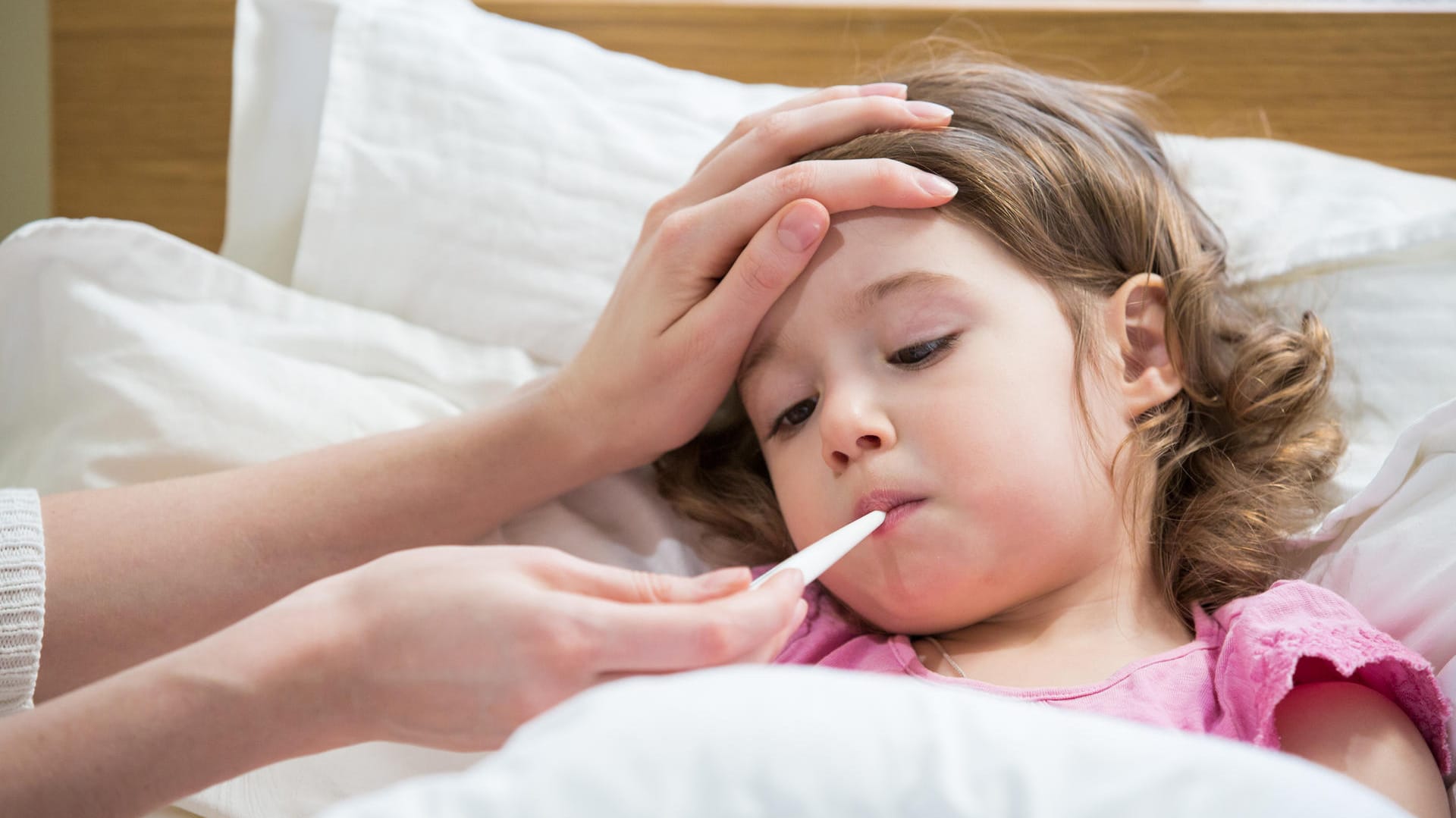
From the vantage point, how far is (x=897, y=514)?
0.88 m

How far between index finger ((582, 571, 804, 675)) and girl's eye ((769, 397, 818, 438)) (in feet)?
1.21

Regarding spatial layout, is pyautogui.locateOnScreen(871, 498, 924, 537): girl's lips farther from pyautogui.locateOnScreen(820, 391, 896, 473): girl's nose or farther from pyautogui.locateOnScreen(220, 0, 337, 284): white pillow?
pyautogui.locateOnScreen(220, 0, 337, 284): white pillow

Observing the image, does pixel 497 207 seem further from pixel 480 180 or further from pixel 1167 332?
pixel 1167 332

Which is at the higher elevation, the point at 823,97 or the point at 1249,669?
the point at 823,97

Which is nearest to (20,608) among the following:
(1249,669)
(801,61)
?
(1249,669)

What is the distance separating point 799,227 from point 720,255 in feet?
0.28

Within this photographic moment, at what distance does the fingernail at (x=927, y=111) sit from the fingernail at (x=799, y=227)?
0.15 metres

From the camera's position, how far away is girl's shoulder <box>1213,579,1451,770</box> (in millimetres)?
809

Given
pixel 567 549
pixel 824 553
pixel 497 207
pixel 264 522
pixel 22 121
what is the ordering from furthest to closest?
pixel 22 121, pixel 497 207, pixel 567 549, pixel 264 522, pixel 824 553

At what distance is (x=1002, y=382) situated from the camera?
0.89 meters

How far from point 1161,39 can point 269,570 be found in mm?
1214

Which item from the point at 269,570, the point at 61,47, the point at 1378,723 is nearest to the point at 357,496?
the point at 269,570

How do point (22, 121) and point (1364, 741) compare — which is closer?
point (1364, 741)

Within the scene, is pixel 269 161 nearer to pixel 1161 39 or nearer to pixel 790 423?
pixel 790 423
